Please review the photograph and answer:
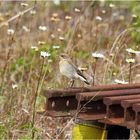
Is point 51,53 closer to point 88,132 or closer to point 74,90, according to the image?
point 74,90

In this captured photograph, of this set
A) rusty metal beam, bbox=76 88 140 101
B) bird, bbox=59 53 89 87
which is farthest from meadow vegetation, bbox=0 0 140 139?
rusty metal beam, bbox=76 88 140 101

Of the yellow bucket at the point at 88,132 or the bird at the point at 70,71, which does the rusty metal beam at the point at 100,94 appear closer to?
the yellow bucket at the point at 88,132

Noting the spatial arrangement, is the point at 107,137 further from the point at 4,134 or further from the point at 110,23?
the point at 110,23

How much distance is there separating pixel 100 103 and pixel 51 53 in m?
2.68

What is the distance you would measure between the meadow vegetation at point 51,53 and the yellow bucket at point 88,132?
1.47 ft

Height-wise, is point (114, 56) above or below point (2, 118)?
above

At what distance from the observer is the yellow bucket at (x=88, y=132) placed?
16.5 feet

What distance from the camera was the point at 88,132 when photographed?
5.04m

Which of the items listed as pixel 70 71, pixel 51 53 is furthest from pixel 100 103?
pixel 51 53

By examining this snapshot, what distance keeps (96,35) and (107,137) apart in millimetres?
3435

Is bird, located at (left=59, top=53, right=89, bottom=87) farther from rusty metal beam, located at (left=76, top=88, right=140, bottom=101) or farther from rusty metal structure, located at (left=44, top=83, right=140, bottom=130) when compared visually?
rusty metal beam, located at (left=76, top=88, right=140, bottom=101)

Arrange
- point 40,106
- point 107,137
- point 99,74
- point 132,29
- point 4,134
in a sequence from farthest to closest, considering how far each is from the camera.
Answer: point 132,29 → point 99,74 → point 40,106 → point 4,134 → point 107,137

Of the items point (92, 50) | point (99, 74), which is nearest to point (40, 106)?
point (99, 74)

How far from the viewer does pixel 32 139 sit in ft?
17.6
